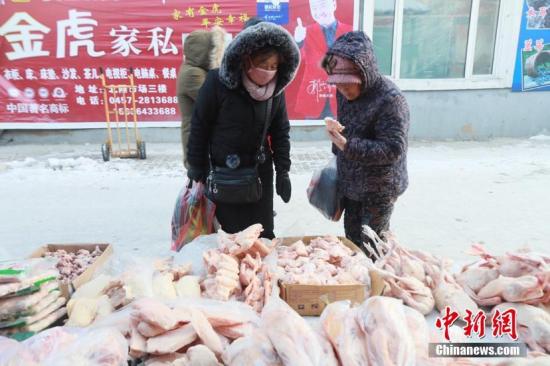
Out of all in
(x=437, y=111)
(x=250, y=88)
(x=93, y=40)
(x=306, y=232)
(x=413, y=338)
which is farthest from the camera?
(x=437, y=111)

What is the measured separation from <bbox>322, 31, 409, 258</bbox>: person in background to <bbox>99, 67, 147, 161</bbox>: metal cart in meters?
5.49

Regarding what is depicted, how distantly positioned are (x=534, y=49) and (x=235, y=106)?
8207 millimetres

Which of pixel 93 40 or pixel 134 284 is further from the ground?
pixel 93 40

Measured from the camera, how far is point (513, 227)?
15.2ft

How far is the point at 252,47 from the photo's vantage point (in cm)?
241

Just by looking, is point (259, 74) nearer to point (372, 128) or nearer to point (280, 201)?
point (372, 128)

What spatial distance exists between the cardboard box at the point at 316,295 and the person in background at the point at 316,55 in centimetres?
667

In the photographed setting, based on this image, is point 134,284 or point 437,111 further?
point 437,111

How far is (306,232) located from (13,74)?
21.8 feet

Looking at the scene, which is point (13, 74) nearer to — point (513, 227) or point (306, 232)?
point (306, 232)

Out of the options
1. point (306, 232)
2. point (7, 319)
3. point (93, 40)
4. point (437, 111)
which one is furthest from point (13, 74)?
point (437, 111)

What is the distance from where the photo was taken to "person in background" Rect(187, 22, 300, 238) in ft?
8.08

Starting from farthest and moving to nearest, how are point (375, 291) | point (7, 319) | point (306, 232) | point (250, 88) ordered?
point (306, 232) → point (250, 88) → point (375, 291) → point (7, 319)

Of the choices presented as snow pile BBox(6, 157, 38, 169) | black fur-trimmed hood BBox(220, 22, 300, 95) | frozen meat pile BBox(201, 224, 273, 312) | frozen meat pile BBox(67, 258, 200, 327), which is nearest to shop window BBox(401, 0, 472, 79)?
black fur-trimmed hood BBox(220, 22, 300, 95)
